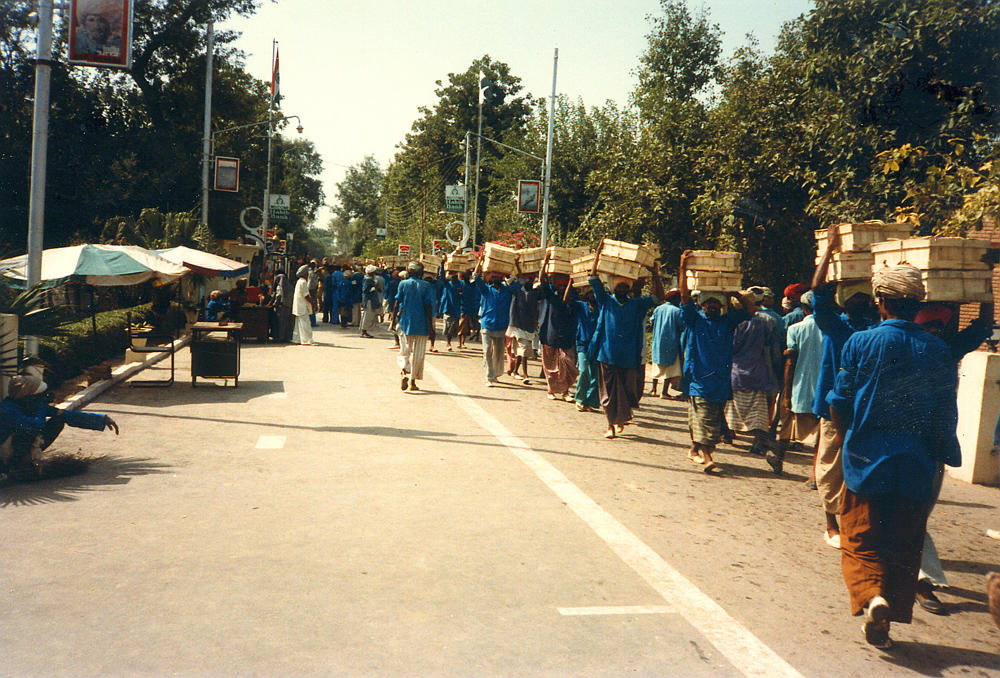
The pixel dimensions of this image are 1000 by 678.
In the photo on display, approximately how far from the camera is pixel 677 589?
5082mm

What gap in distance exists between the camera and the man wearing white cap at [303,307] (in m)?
22.0

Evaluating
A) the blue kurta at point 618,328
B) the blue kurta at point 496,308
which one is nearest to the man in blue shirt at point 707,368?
the blue kurta at point 618,328

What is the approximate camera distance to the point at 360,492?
23.9ft

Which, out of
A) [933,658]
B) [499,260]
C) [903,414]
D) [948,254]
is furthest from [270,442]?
[499,260]

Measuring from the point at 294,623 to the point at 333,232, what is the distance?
179675 millimetres

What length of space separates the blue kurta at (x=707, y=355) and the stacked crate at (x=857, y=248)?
2158 millimetres

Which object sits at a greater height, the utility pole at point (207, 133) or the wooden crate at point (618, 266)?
the utility pole at point (207, 133)

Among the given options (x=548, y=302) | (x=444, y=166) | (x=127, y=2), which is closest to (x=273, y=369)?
(x=548, y=302)

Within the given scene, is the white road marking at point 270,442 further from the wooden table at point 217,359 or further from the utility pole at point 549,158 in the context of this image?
the utility pole at point 549,158

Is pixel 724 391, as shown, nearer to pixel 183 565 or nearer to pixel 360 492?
pixel 360 492

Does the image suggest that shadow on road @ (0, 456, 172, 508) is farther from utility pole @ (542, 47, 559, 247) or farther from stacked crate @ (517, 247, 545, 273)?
utility pole @ (542, 47, 559, 247)

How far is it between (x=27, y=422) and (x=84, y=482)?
0.68 metres

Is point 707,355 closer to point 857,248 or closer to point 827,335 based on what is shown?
point 857,248

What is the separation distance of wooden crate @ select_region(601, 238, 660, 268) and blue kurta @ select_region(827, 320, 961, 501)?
6128mm
